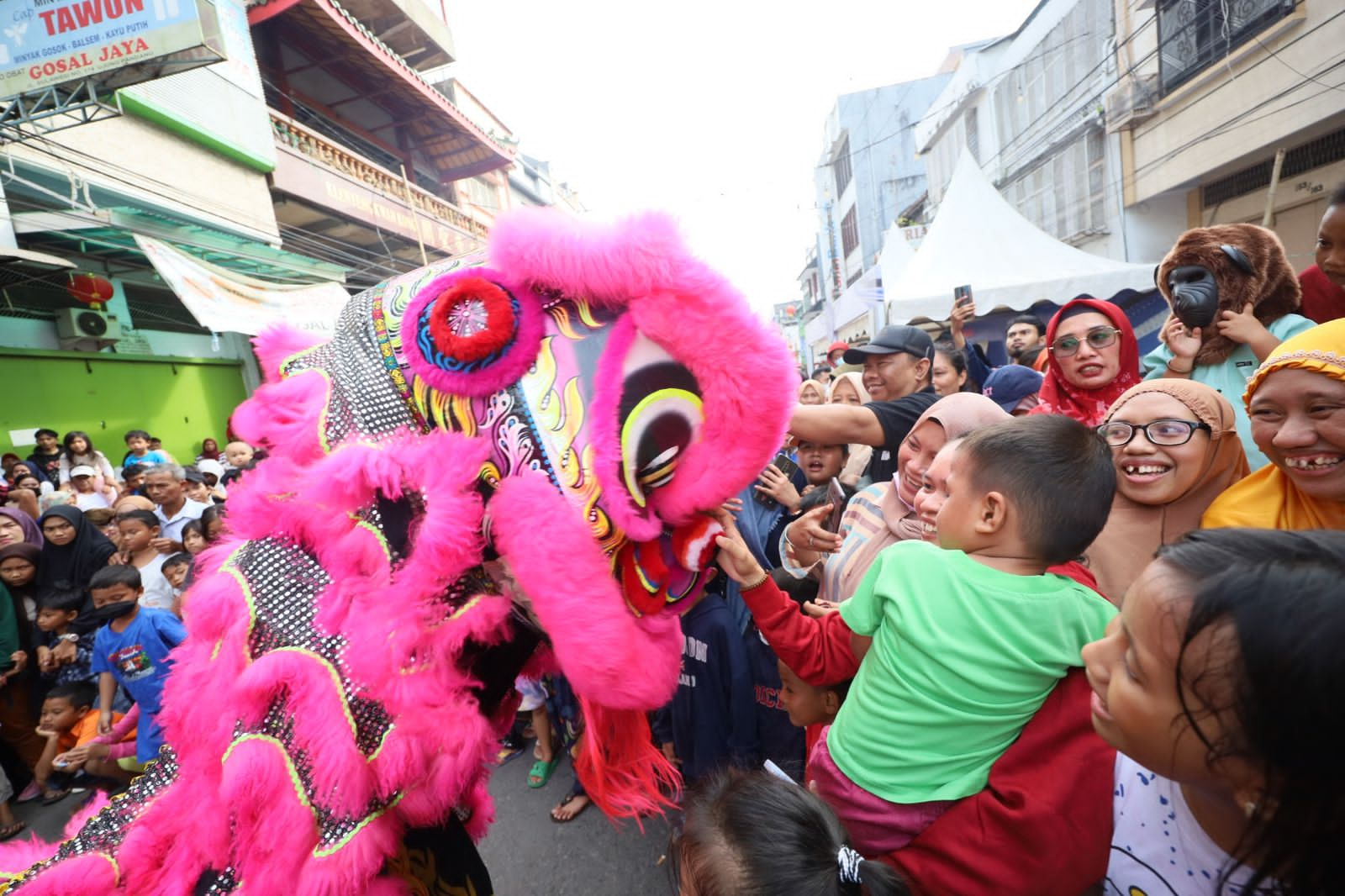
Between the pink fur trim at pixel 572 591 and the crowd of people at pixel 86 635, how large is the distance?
287 cm

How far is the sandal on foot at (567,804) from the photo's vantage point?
2.71 metres

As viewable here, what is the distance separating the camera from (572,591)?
79 centimetres

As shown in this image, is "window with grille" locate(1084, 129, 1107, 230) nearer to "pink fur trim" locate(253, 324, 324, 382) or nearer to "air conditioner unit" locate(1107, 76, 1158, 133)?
"air conditioner unit" locate(1107, 76, 1158, 133)

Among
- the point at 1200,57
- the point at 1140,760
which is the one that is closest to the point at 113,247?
the point at 1140,760

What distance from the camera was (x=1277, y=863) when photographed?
58cm

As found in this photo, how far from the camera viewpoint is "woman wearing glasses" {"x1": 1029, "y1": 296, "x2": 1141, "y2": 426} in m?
2.39

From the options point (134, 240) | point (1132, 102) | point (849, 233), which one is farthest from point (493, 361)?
point (849, 233)

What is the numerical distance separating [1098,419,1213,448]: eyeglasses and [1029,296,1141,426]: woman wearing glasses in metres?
0.98

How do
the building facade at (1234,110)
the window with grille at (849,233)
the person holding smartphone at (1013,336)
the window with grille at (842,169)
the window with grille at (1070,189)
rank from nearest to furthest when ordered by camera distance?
the person holding smartphone at (1013,336), the building facade at (1234,110), the window with grille at (1070,189), the window with grille at (849,233), the window with grille at (842,169)

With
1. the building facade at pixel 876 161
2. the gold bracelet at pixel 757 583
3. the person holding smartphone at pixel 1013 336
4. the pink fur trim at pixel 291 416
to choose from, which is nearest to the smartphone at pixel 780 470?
Result: the gold bracelet at pixel 757 583

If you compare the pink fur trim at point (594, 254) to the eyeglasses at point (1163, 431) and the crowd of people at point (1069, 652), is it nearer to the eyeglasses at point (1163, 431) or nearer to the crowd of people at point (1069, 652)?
the crowd of people at point (1069, 652)

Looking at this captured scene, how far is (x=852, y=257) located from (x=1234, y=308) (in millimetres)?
27742

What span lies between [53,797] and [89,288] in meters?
5.53

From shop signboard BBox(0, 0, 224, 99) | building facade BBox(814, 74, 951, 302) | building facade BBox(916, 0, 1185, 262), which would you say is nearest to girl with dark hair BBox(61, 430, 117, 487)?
shop signboard BBox(0, 0, 224, 99)
